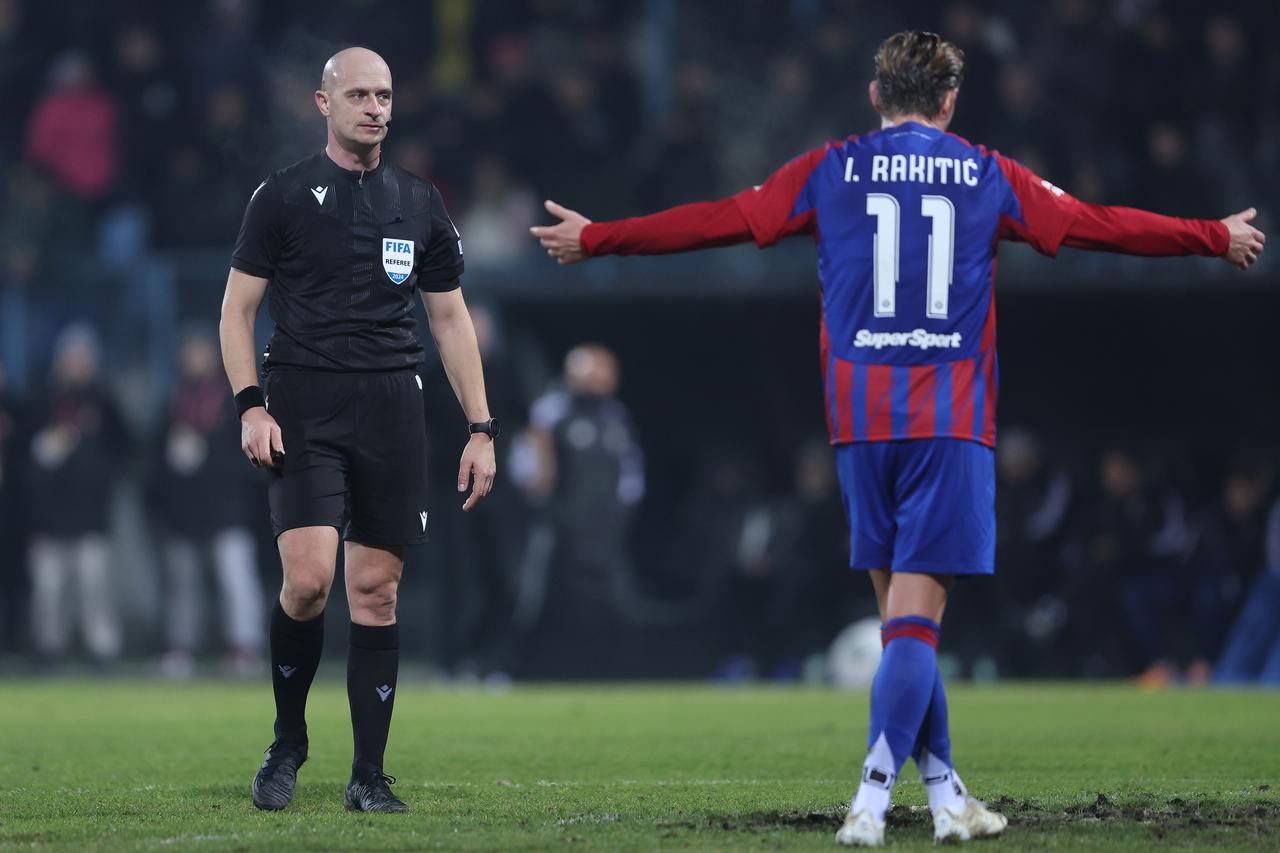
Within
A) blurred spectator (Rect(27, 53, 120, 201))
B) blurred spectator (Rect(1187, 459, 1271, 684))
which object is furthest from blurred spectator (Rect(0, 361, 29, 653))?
blurred spectator (Rect(1187, 459, 1271, 684))

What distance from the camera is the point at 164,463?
50.1ft

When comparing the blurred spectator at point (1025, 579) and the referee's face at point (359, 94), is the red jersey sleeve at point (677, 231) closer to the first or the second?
the referee's face at point (359, 94)

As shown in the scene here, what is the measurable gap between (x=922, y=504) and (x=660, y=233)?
1.01 metres

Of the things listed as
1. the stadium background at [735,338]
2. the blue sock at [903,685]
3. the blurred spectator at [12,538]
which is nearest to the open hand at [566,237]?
the blue sock at [903,685]

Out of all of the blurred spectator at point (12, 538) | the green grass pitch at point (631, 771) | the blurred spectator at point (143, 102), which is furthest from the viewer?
the blurred spectator at point (143, 102)

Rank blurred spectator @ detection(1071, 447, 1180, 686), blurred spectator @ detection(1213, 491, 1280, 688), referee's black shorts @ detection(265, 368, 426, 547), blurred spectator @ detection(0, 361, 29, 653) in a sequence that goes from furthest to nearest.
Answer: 1. blurred spectator @ detection(0, 361, 29, 653)
2. blurred spectator @ detection(1071, 447, 1180, 686)
3. blurred spectator @ detection(1213, 491, 1280, 688)
4. referee's black shorts @ detection(265, 368, 426, 547)

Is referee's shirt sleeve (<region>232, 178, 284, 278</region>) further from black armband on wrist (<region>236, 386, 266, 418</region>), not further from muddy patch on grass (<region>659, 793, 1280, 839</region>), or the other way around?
muddy patch on grass (<region>659, 793, 1280, 839</region>)

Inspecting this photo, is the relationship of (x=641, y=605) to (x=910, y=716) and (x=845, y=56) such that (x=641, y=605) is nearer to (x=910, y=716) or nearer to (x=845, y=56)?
(x=845, y=56)

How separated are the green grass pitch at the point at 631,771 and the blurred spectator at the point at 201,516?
2243mm

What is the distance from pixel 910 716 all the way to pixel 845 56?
11.7m

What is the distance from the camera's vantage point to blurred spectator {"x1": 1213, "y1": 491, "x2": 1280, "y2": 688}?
1361 centimetres

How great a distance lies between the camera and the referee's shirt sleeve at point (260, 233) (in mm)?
5875

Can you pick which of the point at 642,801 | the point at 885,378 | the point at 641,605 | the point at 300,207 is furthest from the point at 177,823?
the point at 641,605

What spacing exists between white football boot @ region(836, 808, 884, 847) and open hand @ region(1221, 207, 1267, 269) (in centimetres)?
186
